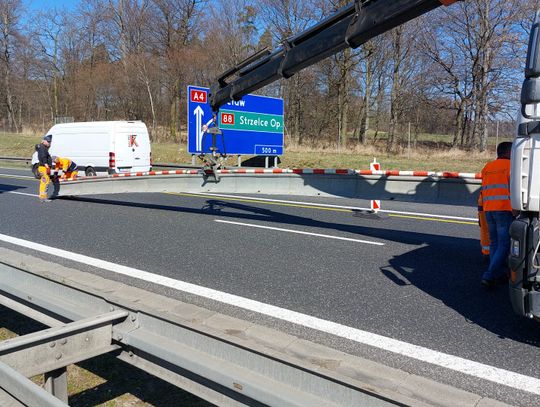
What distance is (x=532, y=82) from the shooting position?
3.52 metres

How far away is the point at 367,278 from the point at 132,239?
405 cm

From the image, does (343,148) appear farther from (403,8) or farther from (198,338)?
(198,338)

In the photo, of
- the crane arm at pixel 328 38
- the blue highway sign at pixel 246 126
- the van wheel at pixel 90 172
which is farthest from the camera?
the van wheel at pixel 90 172

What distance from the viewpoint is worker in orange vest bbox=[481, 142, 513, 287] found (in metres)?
5.20

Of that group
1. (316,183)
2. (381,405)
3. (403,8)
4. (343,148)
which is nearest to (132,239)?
(316,183)

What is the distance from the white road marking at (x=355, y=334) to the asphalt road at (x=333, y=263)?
8 centimetres

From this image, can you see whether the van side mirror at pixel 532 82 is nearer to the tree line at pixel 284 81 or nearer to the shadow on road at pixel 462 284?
the shadow on road at pixel 462 284

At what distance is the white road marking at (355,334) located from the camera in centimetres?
347

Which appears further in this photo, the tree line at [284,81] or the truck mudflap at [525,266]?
the tree line at [284,81]

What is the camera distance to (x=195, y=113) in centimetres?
1594

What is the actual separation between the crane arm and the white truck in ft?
5.72

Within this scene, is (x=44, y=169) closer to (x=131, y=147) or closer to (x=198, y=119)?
(x=198, y=119)

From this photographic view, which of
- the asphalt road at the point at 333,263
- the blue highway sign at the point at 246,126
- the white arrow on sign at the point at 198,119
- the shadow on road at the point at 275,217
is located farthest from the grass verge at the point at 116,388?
the blue highway sign at the point at 246,126

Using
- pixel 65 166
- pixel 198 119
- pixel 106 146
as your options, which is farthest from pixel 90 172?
pixel 198 119
